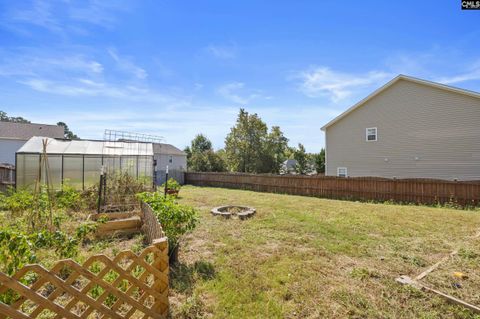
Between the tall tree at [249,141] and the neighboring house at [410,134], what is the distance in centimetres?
1164

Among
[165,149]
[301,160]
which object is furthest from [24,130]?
[301,160]

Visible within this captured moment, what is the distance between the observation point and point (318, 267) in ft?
Result: 13.3

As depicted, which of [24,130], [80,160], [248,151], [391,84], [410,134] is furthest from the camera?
[248,151]

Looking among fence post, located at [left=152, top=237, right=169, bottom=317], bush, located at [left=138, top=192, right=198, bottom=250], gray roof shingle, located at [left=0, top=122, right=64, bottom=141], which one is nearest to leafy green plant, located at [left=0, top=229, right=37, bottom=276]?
fence post, located at [left=152, top=237, right=169, bottom=317]

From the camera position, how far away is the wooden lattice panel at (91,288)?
192 centimetres

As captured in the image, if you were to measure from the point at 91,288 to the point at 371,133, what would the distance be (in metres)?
15.5

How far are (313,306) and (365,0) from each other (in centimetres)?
861

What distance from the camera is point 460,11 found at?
293 inches

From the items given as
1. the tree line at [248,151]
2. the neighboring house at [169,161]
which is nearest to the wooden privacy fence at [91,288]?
the neighboring house at [169,161]

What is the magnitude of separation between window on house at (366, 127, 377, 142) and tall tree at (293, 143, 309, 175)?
1503 cm

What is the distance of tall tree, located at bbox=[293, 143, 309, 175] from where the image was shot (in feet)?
97.2

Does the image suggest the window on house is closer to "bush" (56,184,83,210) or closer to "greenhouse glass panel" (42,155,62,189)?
"bush" (56,184,83,210)

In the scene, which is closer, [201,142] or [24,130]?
[24,130]

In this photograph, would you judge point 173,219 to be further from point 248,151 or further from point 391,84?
point 248,151
